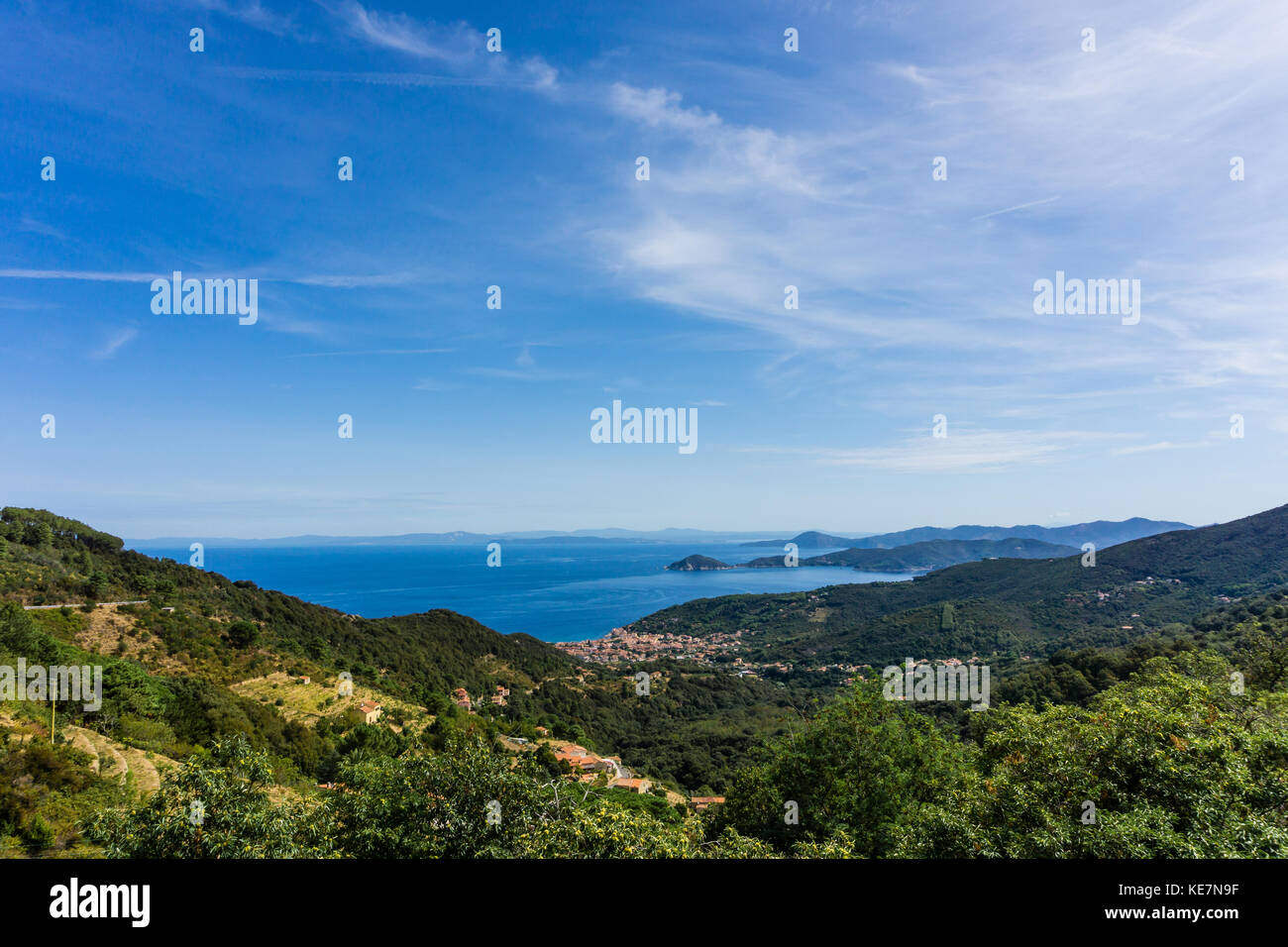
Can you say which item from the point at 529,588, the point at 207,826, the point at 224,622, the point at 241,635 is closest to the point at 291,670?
the point at 241,635

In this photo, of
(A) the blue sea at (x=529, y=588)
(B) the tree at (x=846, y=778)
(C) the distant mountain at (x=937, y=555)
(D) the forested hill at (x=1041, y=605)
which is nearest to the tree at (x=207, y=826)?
(B) the tree at (x=846, y=778)

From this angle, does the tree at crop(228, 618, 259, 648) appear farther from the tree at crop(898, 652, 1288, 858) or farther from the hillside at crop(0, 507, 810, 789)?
the tree at crop(898, 652, 1288, 858)

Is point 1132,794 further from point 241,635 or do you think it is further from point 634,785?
point 241,635

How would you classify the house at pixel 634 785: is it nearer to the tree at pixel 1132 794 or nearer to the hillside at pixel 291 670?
the hillside at pixel 291 670

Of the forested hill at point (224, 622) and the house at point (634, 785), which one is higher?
the forested hill at point (224, 622)

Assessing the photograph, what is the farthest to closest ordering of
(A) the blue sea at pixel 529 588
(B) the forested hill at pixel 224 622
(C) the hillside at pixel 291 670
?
1. (A) the blue sea at pixel 529 588
2. (B) the forested hill at pixel 224 622
3. (C) the hillside at pixel 291 670

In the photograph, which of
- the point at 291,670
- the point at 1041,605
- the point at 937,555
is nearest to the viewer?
the point at 291,670

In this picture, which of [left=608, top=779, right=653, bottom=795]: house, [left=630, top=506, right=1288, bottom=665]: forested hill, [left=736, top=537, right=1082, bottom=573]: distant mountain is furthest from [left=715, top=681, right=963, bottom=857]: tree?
[left=736, top=537, right=1082, bottom=573]: distant mountain

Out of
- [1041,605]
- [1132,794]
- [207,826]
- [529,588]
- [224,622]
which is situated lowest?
[529,588]

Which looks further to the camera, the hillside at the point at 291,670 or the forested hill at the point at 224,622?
the forested hill at the point at 224,622
